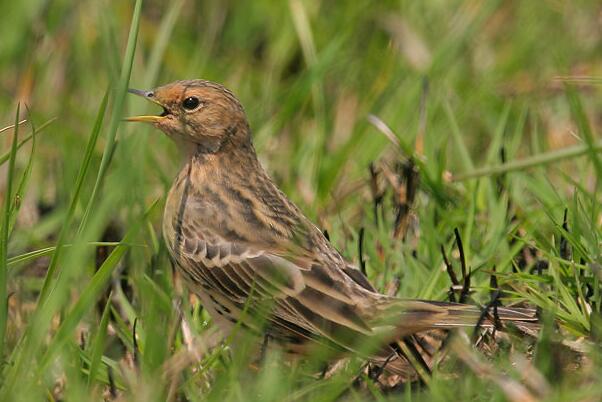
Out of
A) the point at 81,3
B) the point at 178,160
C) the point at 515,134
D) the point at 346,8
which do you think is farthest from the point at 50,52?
the point at 515,134

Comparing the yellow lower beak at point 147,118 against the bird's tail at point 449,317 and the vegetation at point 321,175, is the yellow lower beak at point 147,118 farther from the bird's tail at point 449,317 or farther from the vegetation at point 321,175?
the bird's tail at point 449,317

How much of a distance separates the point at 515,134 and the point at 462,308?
82.9 inches

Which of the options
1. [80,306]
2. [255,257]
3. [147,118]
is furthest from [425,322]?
[147,118]

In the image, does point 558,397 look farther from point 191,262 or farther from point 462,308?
point 191,262

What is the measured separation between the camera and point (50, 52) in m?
7.46

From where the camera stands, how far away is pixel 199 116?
5328mm

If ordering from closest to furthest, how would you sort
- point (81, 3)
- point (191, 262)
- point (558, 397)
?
point (558, 397), point (191, 262), point (81, 3)

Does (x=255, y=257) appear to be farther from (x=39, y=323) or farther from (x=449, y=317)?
(x=39, y=323)

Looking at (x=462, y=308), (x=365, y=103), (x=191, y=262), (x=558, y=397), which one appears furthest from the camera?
(x=365, y=103)

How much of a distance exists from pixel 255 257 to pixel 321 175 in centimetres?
138

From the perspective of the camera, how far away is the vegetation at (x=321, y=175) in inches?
159

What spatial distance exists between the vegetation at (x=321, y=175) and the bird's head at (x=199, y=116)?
0.18m

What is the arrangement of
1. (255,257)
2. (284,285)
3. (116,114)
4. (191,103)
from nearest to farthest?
(116,114)
(284,285)
(255,257)
(191,103)

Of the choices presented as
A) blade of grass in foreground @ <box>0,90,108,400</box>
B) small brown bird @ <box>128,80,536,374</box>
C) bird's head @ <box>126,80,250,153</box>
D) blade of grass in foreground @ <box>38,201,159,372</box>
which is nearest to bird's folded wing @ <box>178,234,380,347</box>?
small brown bird @ <box>128,80,536,374</box>
